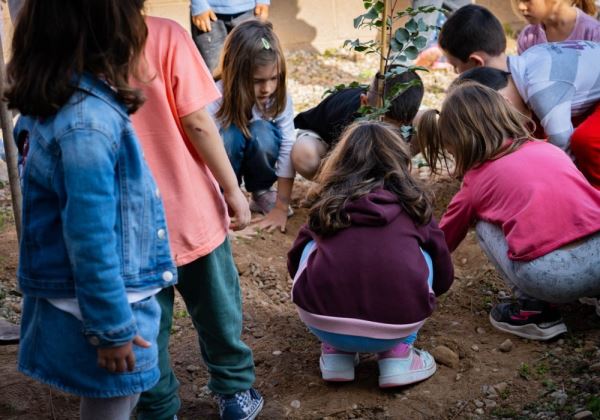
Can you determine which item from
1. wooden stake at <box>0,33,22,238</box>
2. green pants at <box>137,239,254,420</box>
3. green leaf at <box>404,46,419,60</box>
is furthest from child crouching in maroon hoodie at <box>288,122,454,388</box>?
wooden stake at <box>0,33,22,238</box>

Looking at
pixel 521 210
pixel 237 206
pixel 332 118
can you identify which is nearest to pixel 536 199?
pixel 521 210

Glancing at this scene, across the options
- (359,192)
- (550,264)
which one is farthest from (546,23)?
(359,192)

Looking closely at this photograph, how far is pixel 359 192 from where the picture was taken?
2498 millimetres

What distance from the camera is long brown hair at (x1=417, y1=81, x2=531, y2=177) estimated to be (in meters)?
2.81

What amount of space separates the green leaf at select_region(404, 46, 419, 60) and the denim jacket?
1.60 meters

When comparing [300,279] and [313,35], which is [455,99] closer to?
[300,279]

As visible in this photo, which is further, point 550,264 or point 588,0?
point 588,0

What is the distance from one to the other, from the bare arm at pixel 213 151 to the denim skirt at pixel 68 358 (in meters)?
0.53

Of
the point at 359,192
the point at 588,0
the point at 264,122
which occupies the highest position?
the point at 588,0

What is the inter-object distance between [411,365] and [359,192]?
595 millimetres

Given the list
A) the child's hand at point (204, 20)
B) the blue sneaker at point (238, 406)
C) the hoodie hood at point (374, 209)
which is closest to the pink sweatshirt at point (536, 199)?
the hoodie hood at point (374, 209)

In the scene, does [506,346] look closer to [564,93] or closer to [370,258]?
[370,258]

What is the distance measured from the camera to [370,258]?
2447 mm

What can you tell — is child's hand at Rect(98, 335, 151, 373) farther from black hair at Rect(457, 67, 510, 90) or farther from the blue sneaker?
black hair at Rect(457, 67, 510, 90)
